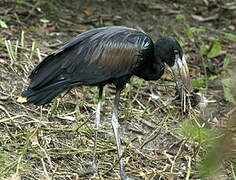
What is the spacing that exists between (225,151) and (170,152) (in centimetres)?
354

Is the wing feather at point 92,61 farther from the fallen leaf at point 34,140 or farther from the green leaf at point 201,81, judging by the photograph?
the green leaf at point 201,81

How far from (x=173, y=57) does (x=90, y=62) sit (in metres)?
0.67

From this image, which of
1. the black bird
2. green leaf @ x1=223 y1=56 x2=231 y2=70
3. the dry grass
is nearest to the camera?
the black bird

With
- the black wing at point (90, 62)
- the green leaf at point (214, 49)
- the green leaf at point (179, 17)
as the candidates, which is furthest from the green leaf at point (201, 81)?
the black wing at point (90, 62)

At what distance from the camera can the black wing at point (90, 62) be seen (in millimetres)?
4305

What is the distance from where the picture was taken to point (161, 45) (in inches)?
177

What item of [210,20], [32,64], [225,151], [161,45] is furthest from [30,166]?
[210,20]

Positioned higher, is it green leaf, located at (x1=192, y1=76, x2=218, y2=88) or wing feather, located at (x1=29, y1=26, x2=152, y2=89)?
wing feather, located at (x1=29, y1=26, x2=152, y2=89)

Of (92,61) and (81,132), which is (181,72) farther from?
(81,132)

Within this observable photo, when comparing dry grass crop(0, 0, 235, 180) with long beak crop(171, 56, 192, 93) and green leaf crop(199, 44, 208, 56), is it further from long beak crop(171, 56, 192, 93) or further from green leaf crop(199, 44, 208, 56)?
green leaf crop(199, 44, 208, 56)

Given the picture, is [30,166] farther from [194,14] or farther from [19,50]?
[194,14]

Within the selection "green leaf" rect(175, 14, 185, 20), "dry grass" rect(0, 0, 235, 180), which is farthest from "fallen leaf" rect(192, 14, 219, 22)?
"dry grass" rect(0, 0, 235, 180)

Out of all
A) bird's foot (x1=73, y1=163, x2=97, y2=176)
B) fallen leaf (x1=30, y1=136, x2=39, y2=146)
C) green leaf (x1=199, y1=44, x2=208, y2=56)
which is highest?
fallen leaf (x1=30, y1=136, x2=39, y2=146)

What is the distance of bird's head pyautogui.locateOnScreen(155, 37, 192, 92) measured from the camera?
14.7 feet
